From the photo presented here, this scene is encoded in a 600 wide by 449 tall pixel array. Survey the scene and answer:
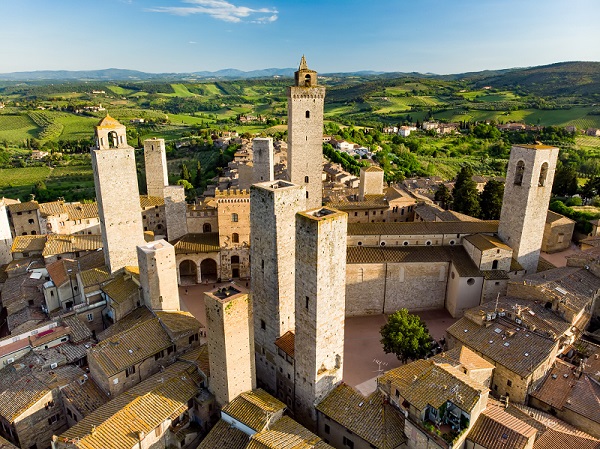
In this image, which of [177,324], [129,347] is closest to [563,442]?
[177,324]

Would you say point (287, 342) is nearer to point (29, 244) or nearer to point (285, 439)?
point (285, 439)

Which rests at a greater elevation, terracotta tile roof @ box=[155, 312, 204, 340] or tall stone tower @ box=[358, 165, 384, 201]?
tall stone tower @ box=[358, 165, 384, 201]

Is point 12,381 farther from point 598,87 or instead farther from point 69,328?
point 598,87

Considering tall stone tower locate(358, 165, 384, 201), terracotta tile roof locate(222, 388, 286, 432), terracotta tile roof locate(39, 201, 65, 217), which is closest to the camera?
terracotta tile roof locate(222, 388, 286, 432)

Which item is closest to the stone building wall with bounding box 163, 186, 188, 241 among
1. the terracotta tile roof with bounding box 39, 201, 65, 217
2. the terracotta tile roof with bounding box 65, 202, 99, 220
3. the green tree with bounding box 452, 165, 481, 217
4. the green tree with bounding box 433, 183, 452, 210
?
the terracotta tile roof with bounding box 65, 202, 99, 220

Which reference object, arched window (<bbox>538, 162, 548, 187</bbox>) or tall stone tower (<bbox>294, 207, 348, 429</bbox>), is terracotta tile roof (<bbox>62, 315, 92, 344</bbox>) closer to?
tall stone tower (<bbox>294, 207, 348, 429</bbox>)

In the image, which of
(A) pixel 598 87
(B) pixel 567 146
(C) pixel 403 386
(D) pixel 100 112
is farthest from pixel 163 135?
(A) pixel 598 87
